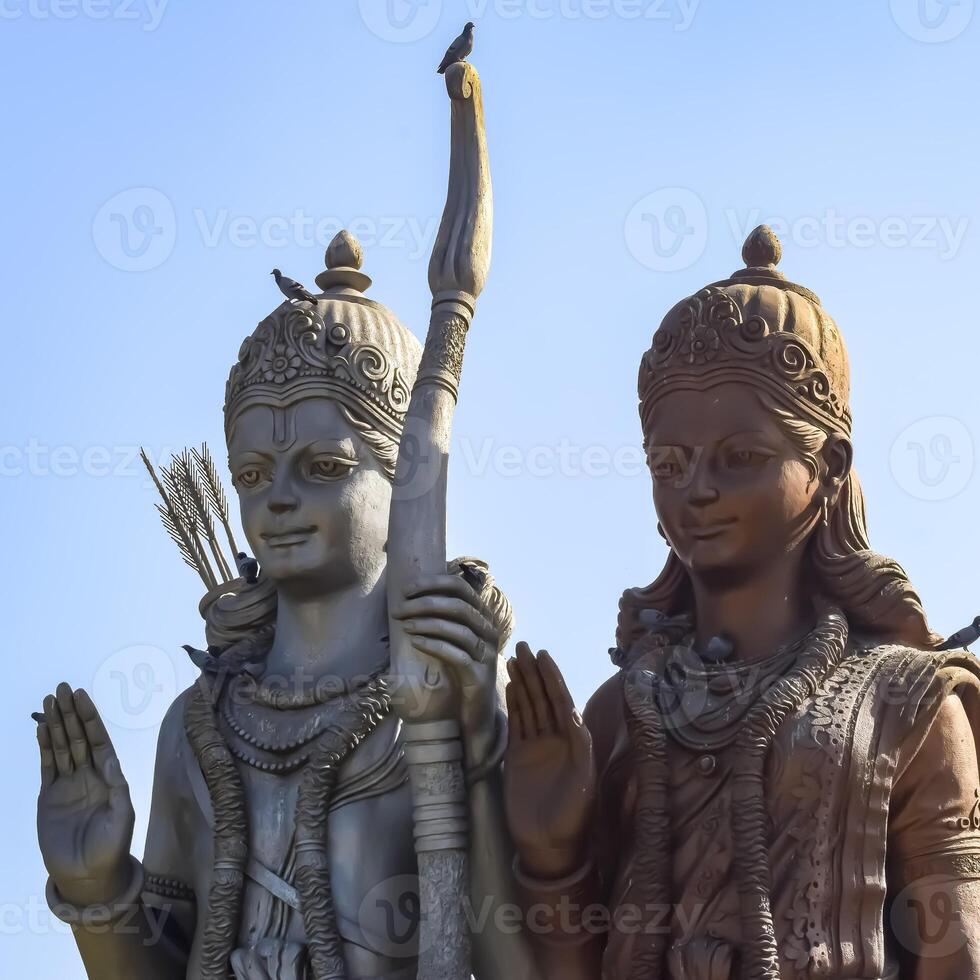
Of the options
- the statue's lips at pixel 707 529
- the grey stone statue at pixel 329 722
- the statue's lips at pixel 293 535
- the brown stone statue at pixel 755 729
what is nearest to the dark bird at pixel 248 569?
the grey stone statue at pixel 329 722

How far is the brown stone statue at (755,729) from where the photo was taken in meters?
7.42

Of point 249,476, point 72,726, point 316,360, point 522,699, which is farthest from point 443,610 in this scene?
point 72,726

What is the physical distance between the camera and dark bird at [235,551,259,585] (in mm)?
8688

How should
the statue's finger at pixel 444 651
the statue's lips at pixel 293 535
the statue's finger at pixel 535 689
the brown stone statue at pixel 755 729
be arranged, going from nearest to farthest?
the brown stone statue at pixel 755 729, the statue's finger at pixel 535 689, the statue's finger at pixel 444 651, the statue's lips at pixel 293 535

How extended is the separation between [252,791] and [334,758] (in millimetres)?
329

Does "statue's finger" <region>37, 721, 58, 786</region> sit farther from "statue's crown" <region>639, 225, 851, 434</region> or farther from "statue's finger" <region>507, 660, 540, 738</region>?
"statue's crown" <region>639, 225, 851, 434</region>

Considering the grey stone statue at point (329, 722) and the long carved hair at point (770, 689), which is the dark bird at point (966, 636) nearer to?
the long carved hair at point (770, 689)

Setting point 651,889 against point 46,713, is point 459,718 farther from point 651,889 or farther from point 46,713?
point 46,713

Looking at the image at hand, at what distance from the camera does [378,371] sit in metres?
8.52

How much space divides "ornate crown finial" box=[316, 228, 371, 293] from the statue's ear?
188 centimetres

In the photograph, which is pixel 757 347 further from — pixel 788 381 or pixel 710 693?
pixel 710 693

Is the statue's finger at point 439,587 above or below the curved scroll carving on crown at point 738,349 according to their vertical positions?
below

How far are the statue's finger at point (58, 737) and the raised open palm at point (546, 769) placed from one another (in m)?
1.42

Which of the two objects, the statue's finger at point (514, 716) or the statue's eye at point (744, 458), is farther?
the statue's eye at point (744, 458)
